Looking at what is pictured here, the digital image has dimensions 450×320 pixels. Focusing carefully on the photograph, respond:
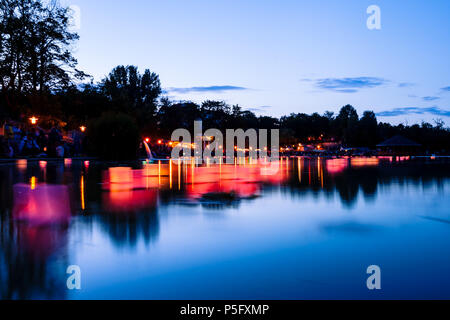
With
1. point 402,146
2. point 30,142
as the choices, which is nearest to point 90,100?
point 30,142

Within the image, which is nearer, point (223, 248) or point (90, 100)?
point (223, 248)

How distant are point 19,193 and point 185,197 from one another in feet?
14.7

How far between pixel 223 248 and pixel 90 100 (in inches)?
2204

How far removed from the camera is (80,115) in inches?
2258

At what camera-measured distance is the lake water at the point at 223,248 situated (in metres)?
3.77

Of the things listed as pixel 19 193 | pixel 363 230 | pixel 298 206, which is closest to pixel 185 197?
pixel 298 206

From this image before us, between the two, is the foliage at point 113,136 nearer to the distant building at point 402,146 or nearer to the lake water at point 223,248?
the lake water at point 223,248

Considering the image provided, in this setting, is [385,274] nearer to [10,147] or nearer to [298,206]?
[298,206]

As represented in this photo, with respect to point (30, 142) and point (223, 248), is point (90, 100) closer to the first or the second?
point (30, 142)

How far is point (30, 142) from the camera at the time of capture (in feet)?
131

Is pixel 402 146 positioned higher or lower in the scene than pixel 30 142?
lower

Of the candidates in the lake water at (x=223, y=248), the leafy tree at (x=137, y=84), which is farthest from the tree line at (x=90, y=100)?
the lake water at (x=223, y=248)

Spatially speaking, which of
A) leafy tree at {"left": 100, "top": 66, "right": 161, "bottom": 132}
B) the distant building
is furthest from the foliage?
the distant building

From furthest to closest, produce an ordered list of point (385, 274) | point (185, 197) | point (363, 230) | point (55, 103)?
point (55, 103) → point (185, 197) → point (363, 230) → point (385, 274)
